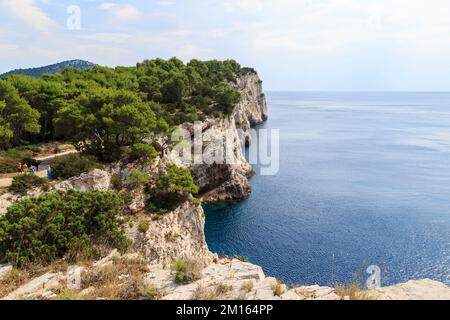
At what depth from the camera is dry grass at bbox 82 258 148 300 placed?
408 inches

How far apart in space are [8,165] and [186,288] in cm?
2628

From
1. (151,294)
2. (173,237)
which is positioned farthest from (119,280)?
(173,237)

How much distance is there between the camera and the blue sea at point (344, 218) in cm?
3186

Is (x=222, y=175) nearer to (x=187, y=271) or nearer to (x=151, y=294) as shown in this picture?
(x=187, y=271)

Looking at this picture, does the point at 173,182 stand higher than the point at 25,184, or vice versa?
the point at 25,184

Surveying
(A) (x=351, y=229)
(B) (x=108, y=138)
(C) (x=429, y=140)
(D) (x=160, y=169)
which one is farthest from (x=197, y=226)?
(C) (x=429, y=140)

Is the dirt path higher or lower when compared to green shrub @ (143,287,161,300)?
higher

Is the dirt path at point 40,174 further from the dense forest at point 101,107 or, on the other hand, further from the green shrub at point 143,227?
the green shrub at point 143,227

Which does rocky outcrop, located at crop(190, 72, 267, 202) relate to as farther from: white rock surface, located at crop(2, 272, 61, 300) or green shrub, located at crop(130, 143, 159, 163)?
white rock surface, located at crop(2, 272, 61, 300)

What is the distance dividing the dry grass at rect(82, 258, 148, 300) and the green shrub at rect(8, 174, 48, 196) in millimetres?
14916

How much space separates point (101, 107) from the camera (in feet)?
107

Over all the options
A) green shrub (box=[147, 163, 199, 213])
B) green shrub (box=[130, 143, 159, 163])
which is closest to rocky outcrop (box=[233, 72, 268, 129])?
green shrub (box=[130, 143, 159, 163])

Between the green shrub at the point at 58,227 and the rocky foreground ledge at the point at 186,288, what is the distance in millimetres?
2561

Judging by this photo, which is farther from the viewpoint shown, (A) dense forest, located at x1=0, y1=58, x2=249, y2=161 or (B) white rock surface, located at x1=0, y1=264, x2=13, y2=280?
(A) dense forest, located at x1=0, y1=58, x2=249, y2=161
